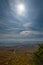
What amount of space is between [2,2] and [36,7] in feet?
1.42

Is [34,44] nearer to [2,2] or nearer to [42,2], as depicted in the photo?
[42,2]

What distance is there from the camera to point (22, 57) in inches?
74.8

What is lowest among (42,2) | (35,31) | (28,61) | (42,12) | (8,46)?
(28,61)

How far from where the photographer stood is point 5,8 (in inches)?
78.0

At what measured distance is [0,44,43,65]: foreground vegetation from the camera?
187cm

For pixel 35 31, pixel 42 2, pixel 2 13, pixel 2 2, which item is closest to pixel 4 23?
pixel 2 13

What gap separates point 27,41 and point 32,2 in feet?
1.62

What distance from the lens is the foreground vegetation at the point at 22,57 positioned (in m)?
1.87

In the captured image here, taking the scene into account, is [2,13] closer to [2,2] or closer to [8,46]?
[2,2]

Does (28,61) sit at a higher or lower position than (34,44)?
lower

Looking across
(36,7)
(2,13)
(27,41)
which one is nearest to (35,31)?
(27,41)

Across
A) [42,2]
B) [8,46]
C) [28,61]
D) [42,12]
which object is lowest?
[28,61]

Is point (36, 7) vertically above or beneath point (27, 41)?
above

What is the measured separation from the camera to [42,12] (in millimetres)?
1984
